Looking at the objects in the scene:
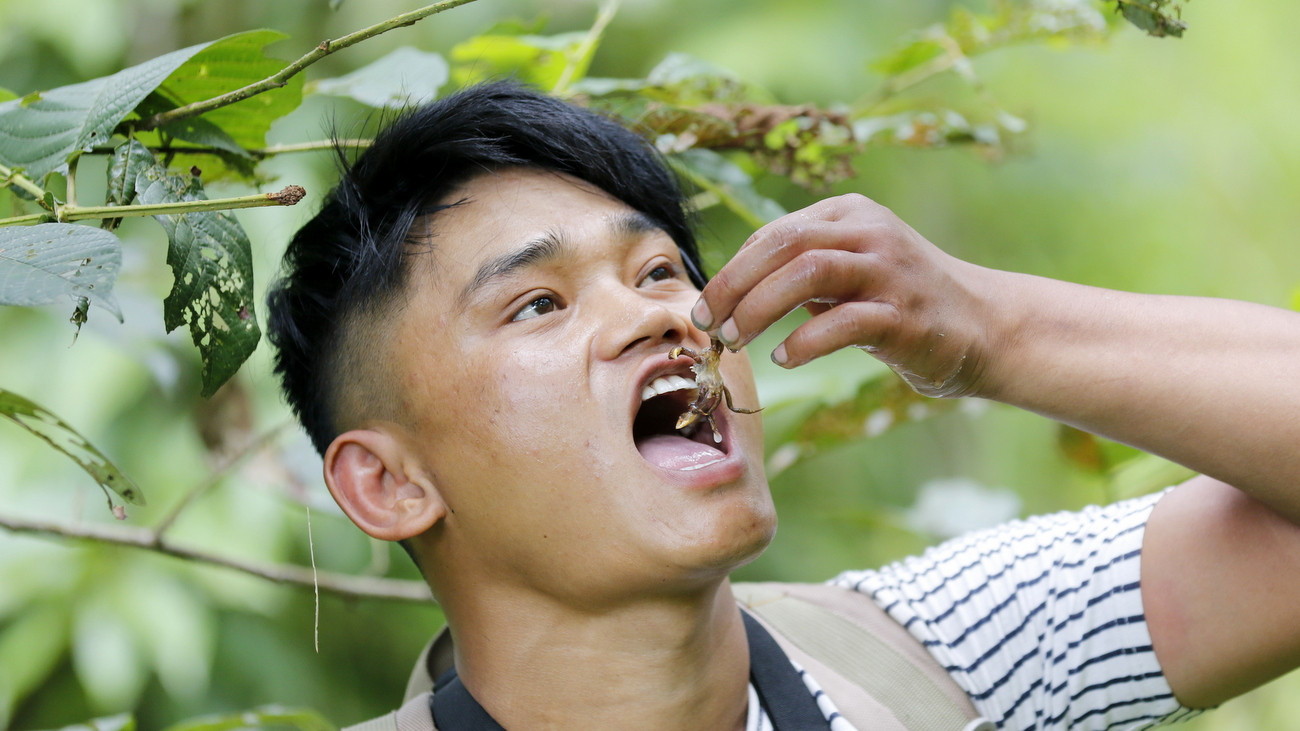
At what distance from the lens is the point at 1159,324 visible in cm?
94

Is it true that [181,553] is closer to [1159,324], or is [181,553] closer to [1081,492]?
[1159,324]

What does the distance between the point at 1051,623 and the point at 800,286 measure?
2.06ft

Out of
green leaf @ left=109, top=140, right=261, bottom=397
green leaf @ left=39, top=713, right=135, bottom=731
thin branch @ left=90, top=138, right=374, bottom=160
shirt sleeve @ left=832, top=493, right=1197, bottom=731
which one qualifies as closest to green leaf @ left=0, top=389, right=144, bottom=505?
green leaf @ left=109, top=140, right=261, bottom=397

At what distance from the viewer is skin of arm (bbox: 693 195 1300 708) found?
0.82m

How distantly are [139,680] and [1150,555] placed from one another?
1922 mm

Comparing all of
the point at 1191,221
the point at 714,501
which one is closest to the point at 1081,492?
the point at 1191,221

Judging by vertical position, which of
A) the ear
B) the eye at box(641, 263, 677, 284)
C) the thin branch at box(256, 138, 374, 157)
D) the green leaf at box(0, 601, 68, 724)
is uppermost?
the thin branch at box(256, 138, 374, 157)

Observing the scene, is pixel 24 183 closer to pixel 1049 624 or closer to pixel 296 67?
pixel 296 67

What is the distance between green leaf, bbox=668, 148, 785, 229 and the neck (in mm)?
479

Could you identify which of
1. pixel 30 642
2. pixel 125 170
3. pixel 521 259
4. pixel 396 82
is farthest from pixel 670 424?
pixel 30 642

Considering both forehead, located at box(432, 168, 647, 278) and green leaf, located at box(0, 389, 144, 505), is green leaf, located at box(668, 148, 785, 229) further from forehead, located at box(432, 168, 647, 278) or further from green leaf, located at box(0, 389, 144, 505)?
green leaf, located at box(0, 389, 144, 505)

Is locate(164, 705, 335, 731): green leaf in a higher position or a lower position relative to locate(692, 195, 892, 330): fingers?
lower

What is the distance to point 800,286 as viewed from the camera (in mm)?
798

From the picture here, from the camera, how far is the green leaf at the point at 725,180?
50.8 inches
